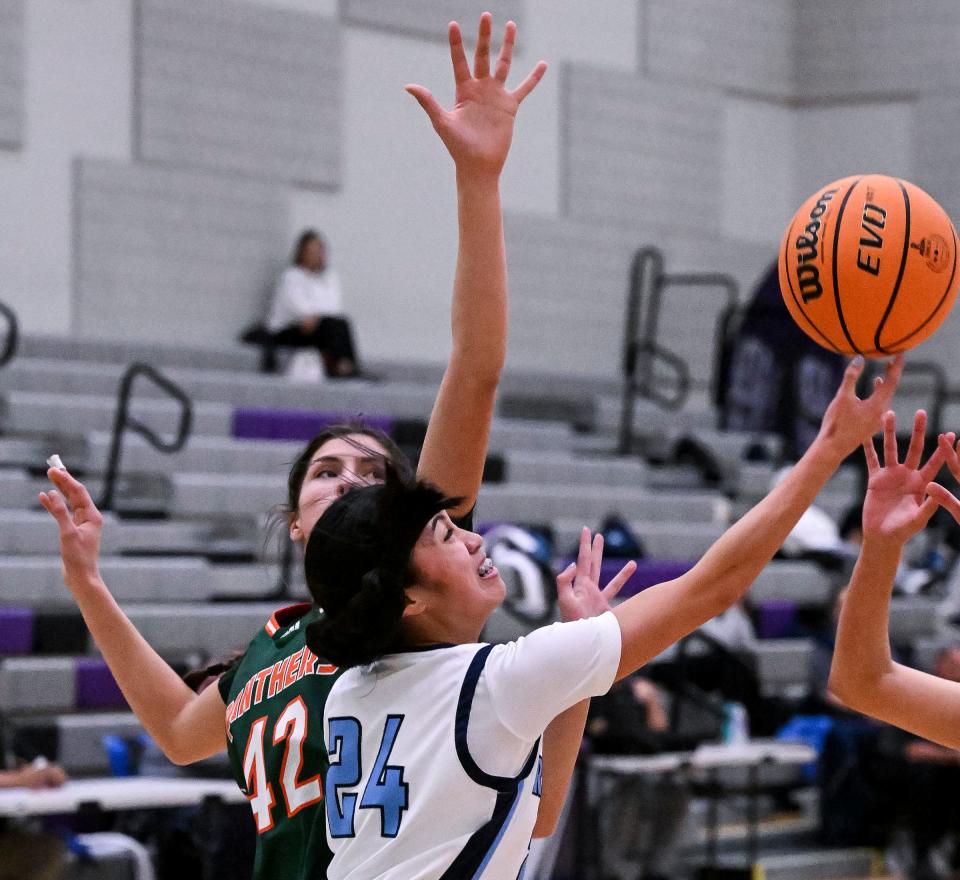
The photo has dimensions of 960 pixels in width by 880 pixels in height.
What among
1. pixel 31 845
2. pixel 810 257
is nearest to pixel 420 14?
pixel 31 845

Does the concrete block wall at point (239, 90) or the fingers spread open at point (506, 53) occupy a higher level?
the concrete block wall at point (239, 90)

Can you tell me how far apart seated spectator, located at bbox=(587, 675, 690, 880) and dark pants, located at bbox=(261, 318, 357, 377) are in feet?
11.0

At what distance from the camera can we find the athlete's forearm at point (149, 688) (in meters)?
2.29

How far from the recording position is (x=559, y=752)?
81.7 inches

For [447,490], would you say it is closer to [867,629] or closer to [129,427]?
[867,629]

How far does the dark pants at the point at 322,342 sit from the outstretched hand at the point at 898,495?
734cm

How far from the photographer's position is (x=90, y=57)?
9.20 m

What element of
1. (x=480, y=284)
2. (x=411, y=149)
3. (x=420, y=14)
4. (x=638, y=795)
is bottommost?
(x=638, y=795)

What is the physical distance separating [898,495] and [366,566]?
680 mm

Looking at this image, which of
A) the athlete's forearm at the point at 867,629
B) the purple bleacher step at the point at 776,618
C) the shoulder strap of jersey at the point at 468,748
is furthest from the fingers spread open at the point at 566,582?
the purple bleacher step at the point at 776,618

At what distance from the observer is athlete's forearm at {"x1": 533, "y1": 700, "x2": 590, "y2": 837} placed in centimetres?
207

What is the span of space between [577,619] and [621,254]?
31.5 feet

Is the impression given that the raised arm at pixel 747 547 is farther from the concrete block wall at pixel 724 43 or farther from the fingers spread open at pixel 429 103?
the concrete block wall at pixel 724 43

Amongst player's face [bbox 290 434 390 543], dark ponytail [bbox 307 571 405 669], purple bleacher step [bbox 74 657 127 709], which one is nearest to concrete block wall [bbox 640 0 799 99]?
purple bleacher step [bbox 74 657 127 709]
